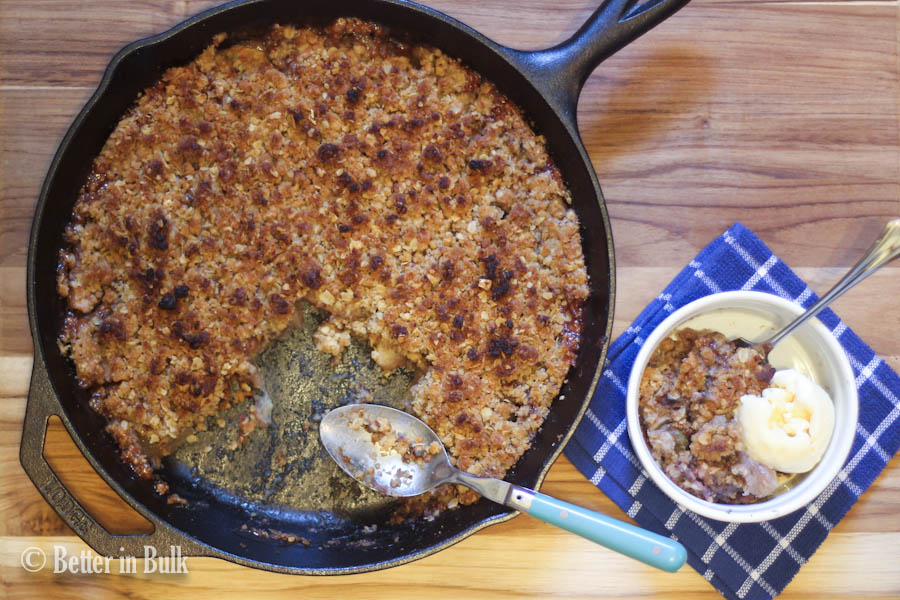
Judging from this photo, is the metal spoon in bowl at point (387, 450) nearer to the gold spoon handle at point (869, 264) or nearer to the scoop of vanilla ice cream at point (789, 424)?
the scoop of vanilla ice cream at point (789, 424)

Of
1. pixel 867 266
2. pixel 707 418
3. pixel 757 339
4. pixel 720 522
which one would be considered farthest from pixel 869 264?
pixel 720 522

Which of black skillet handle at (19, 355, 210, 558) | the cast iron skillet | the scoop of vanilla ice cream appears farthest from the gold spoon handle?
black skillet handle at (19, 355, 210, 558)

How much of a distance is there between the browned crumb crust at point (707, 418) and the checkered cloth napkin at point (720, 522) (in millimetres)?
111

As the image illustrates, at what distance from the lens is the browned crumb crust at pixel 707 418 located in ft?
6.14

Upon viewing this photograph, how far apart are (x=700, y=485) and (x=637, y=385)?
0.32 meters

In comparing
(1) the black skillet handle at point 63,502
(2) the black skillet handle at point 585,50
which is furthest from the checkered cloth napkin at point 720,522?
(1) the black skillet handle at point 63,502

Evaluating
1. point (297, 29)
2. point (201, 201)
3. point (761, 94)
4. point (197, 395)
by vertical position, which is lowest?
point (197, 395)

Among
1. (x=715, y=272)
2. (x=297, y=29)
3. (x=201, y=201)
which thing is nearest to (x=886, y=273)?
(x=715, y=272)

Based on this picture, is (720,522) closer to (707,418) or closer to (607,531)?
(707,418)

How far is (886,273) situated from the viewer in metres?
2.10

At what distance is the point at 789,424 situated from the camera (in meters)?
1.81

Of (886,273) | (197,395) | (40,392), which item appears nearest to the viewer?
(40,392)

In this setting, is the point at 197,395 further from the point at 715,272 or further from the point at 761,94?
the point at 761,94

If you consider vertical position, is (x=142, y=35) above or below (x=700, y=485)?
above
